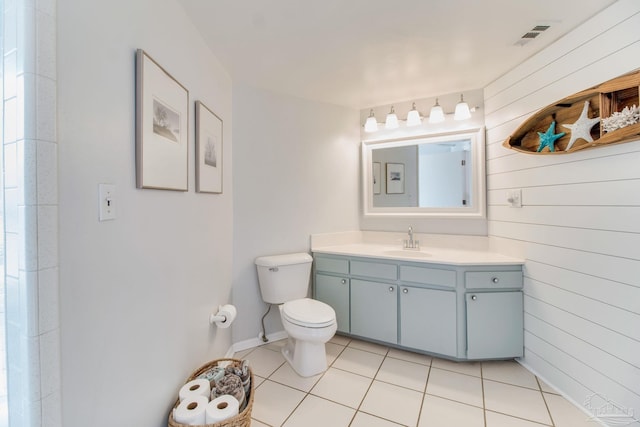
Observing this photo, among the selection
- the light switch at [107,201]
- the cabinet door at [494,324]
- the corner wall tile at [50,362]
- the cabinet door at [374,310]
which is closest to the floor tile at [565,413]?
the cabinet door at [494,324]

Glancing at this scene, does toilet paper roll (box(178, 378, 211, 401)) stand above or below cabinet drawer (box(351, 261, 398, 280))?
below

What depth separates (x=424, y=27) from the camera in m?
1.61

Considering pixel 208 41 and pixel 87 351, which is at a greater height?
pixel 208 41

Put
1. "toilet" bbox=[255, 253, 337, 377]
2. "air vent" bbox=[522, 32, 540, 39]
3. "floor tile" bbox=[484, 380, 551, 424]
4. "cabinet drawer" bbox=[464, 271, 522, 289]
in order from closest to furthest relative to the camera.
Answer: "floor tile" bbox=[484, 380, 551, 424], "air vent" bbox=[522, 32, 540, 39], "toilet" bbox=[255, 253, 337, 377], "cabinet drawer" bbox=[464, 271, 522, 289]

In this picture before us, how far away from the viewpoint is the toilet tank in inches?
89.3

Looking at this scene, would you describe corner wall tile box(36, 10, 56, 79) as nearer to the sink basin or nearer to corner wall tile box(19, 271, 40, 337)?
corner wall tile box(19, 271, 40, 337)

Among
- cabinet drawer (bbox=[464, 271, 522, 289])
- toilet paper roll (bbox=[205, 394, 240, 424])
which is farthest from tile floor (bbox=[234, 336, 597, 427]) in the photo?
cabinet drawer (bbox=[464, 271, 522, 289])

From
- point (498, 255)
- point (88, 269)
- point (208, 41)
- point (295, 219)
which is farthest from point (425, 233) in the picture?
point (88, 269)

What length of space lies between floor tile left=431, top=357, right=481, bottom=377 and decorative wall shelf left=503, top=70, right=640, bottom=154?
5.05ft

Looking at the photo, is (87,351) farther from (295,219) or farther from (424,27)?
(424,27)

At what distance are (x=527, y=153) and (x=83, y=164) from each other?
235 cm

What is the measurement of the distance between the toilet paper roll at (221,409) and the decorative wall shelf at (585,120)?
7.17 feet

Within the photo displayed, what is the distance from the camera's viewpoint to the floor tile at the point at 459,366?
1.98 m

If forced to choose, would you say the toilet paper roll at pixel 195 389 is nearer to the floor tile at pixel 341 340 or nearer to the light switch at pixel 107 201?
the light switch at pixel 107 201
